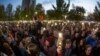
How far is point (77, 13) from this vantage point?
155ft

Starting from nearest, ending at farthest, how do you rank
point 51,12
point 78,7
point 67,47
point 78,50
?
point 67,47 → point 78,50 → point 78,7 → point 51,12

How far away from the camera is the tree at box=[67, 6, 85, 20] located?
152 feet

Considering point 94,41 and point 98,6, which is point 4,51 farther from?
point 98,6

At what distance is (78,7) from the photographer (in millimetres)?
46938

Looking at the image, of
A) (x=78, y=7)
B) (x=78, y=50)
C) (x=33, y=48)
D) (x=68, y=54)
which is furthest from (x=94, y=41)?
(x=78, y=7)

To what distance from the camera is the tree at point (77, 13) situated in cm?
4631

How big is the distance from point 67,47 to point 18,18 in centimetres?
4267

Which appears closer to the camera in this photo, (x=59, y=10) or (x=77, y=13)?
(x=77, y=13)

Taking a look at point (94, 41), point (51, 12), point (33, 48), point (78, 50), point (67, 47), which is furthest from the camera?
point (51, 12)

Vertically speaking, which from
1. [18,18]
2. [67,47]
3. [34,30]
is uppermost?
[67,47]

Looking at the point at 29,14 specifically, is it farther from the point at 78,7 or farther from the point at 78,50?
the point at 78,50

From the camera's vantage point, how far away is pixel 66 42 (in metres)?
9.41

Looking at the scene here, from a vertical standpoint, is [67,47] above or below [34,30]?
above

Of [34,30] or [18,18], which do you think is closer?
[34,30]
